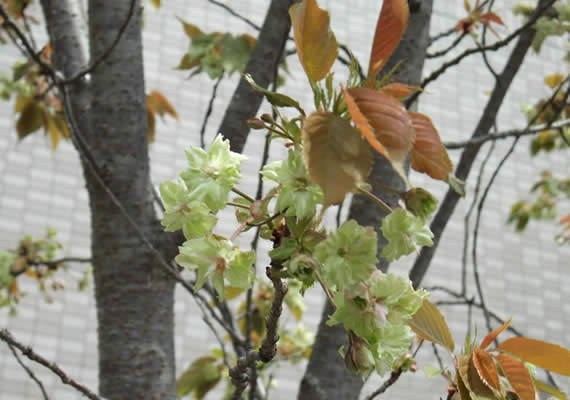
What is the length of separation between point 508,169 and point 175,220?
2.41m

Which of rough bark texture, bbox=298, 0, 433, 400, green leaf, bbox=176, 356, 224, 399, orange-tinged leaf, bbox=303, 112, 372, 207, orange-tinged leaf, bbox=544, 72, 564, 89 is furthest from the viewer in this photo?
orange-tinged leaf, bbox=544, 72, 564, 89

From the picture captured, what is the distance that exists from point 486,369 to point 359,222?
302 millimetres

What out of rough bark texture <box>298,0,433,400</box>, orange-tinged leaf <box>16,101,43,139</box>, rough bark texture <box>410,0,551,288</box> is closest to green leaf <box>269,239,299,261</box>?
rough bark texture <box>298,0,433,400</box>

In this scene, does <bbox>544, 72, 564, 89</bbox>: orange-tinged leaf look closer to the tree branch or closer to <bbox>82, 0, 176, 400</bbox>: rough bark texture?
<bbox>82, 0, 176, 400</bbox>: rough bark texture

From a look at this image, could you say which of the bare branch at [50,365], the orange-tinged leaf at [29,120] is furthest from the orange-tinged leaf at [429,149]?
the orange-tinged leaf at [29,120]

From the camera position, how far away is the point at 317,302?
205cm

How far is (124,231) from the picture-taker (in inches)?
28.5

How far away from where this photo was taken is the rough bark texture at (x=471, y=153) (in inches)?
28.6

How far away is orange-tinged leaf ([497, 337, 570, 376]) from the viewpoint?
0.38m

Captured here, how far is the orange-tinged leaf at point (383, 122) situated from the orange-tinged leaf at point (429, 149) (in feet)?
0.05

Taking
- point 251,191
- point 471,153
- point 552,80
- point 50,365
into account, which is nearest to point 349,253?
point 50,365

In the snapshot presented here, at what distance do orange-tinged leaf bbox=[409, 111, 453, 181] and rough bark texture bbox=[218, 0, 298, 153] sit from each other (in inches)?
14.9

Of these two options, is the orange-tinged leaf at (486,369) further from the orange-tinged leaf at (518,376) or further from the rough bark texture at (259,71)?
the rough bark texture at (259,71)

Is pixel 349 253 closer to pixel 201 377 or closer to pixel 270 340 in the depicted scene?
pixel 270 340
